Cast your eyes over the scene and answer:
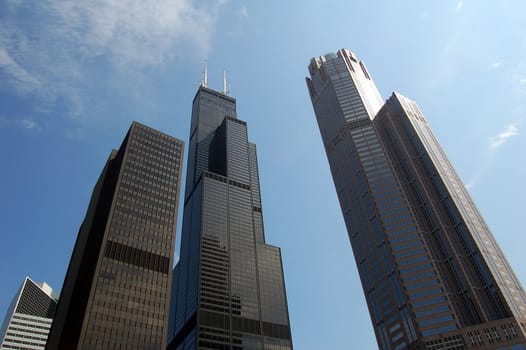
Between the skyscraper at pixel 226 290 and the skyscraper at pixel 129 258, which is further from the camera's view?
the skyscraper at pixel 226 290

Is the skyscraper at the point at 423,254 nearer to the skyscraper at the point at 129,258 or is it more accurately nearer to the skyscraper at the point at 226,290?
the skyscraper at the point at 226,290

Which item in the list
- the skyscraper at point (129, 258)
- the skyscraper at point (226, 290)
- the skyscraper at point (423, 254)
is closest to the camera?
the skyscraper at point (129, 258)

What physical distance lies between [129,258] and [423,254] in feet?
327

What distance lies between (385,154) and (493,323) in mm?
80930

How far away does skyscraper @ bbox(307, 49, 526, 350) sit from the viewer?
13562 cm

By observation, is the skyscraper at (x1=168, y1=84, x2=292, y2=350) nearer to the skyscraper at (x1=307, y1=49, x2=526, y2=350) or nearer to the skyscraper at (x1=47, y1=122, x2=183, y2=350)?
the skyscraper at (x1=307, y1=49, x2=526, y2=350)

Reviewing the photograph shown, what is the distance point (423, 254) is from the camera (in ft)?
510

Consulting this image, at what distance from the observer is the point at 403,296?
477 ft

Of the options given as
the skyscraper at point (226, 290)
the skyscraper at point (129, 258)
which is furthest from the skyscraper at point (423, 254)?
the skyscraper at point (129, 258)

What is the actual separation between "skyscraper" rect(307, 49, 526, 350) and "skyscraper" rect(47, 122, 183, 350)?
77.2 m

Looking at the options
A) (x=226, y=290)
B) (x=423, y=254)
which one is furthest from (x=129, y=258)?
(x=423, y=254)

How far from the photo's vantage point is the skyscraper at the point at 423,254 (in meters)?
136

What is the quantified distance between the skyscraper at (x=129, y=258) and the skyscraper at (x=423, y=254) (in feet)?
253

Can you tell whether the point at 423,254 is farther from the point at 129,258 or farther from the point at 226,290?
the point at 129,258
